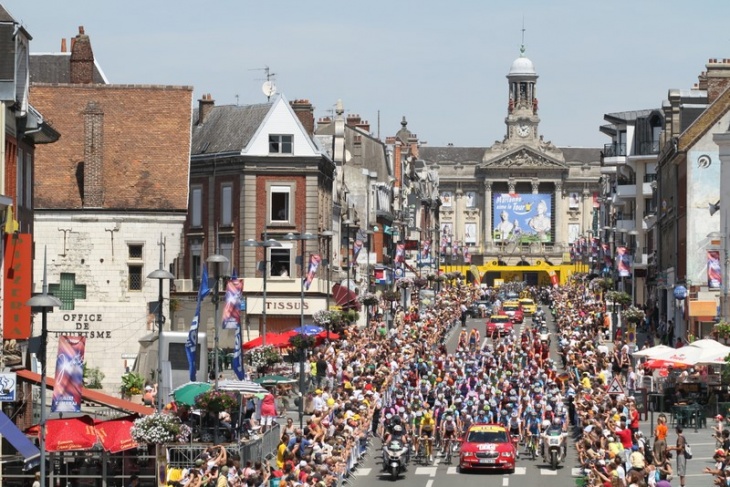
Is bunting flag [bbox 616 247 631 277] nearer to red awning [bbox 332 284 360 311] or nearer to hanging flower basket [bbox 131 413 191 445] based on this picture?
red awning [bbox 332 284 360 311]

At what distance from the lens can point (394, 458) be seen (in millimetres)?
39188

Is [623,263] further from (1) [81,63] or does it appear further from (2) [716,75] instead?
(1) [81,63]

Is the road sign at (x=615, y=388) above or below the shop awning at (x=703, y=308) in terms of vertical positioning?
below

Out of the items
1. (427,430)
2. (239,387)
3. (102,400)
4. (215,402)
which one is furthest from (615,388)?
(102,400)

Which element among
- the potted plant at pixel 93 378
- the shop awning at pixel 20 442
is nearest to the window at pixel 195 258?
the potted plant at pixel 93 378

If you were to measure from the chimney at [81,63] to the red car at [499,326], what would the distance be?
2521cm

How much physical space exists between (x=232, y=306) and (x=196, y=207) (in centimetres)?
2975

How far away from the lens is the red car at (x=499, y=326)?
8338cm

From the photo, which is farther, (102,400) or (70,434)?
(102,400)

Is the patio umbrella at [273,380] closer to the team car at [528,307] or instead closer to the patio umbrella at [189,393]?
the patio umbrella at [189,393]

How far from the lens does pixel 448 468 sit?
41.5 m

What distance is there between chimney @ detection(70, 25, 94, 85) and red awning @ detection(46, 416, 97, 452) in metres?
33.6

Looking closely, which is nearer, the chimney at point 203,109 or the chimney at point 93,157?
the chimney at point 93,157

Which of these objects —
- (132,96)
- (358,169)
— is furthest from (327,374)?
(358,169)
